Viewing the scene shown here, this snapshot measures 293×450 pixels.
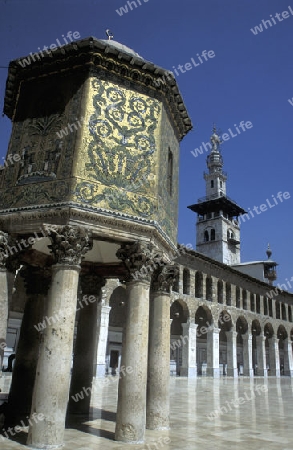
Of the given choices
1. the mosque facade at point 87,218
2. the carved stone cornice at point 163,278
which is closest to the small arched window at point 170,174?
the mosque facade at point 87,218

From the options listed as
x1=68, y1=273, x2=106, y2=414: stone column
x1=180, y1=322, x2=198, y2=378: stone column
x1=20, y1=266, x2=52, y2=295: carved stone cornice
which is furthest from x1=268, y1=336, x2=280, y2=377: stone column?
x1=20, y1=266, x2=52, y2=295: carved stone cornice

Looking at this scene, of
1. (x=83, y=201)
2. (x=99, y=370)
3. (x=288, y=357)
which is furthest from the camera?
(x=288, y=357)

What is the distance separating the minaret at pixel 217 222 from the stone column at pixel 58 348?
167 feet

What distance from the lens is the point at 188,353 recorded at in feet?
94.1

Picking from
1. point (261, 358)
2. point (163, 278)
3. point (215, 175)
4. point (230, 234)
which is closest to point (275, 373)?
point (261, 358)

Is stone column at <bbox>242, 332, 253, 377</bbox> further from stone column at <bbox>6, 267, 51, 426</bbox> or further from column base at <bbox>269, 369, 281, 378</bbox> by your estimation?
stone column at <bbox>6, 267, 51, 426</bbox>

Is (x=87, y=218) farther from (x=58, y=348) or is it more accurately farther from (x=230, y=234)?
(x=230, y=234)

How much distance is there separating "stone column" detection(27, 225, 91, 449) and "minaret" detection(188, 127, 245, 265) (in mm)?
50861

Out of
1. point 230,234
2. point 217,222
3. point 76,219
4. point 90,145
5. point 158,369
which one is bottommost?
point 158,369

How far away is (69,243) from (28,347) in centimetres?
334

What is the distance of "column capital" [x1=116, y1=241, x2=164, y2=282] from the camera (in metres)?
6.96

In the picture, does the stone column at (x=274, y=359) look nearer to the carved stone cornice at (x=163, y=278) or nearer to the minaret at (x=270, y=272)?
the minaret at (x=270, y=272)

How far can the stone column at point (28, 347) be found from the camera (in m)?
8.13

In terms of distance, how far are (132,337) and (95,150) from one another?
3.47 m
